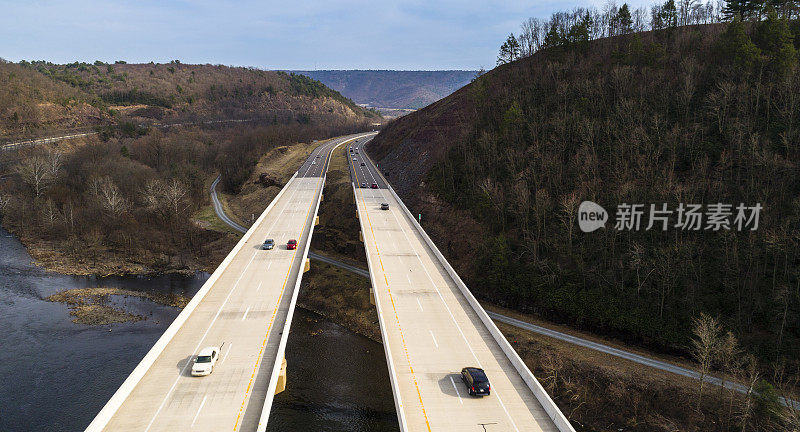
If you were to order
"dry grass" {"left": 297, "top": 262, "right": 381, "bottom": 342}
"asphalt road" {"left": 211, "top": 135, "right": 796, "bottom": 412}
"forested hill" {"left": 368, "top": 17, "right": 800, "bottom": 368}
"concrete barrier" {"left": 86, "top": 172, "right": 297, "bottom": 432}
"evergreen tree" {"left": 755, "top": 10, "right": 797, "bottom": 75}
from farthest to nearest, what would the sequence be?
"evergreen tree" {"left": 755, "top": 10, "right": 797, "bottom": 75}, "dry grass" {"left": 297, "top": 262, "right": 381, "bottom": 342}, "forested hill" {"left": 368, "top": 17, "right": 800, "bottom": 368}, "asphalt road" {"left": 211, "top": 135, "right": 796, "bottom": 412}, "concrete barrier" {"left": 86, "top": 172, "right": 297, "bottom": 432}

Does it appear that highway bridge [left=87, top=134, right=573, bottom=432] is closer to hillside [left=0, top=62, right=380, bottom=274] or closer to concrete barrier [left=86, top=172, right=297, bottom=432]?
concrete barrier [left=86, top=172, right=297, bottom=432]

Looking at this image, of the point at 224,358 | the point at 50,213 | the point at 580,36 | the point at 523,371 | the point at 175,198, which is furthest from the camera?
the point at 580,36

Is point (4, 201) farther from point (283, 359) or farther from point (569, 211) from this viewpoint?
point (569, 211)

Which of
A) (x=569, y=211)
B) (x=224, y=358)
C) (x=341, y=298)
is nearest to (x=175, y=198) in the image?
(x=341, y=298)

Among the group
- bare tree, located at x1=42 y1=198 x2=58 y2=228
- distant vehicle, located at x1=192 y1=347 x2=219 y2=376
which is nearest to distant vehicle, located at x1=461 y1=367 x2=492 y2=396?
distant vehicle, located at x1=192 y1=347 x2=219 y2=376

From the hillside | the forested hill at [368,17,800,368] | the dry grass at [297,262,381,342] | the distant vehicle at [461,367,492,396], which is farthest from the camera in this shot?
the hillside

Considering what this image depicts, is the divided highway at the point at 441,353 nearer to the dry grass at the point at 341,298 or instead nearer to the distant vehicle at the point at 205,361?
the dry grass at the point at 341,298
